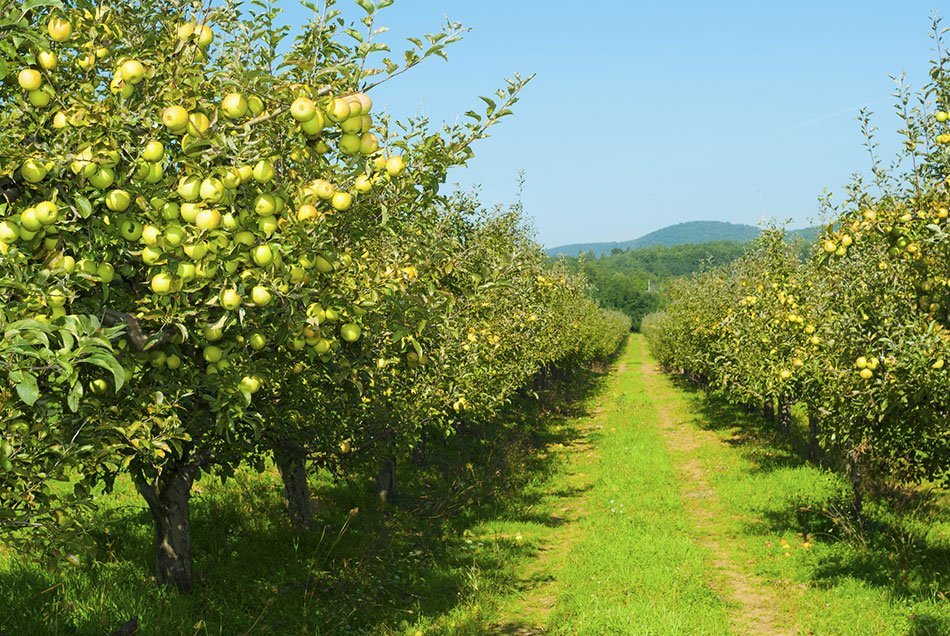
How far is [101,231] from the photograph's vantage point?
3.73 metres

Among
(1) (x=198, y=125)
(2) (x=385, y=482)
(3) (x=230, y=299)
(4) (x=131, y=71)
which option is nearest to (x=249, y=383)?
(3) (x=230, y=299)

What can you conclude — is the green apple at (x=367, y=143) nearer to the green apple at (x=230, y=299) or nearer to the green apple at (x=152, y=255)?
the green apple at (x=230, y=299)

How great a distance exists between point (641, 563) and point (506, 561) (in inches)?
88.2

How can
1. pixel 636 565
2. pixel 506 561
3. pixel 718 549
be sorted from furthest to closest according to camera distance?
pixel 718 549 → pixel 506 561 → pixel 636 565

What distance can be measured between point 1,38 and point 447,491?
44.0ft

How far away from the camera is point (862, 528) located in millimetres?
12008

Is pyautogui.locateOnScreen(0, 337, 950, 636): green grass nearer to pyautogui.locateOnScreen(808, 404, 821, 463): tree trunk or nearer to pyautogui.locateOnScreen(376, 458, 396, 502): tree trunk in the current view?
pyautogui.locateOnScreen(376, 458, 396, 502): tree trunk

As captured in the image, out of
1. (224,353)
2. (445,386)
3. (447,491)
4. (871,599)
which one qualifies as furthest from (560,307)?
(224,353)

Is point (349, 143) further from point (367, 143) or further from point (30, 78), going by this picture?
point (30, 78)

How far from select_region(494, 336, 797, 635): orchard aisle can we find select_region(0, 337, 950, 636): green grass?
0.16ft

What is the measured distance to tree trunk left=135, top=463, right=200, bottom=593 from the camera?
24.6 feet

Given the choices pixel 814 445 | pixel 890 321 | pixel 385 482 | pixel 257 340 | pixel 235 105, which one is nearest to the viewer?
pixel 235 105

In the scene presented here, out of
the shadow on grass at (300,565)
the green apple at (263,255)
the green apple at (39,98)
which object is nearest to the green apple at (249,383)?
the green apple at (263,255)

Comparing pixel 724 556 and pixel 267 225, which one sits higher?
pixel 267 225
